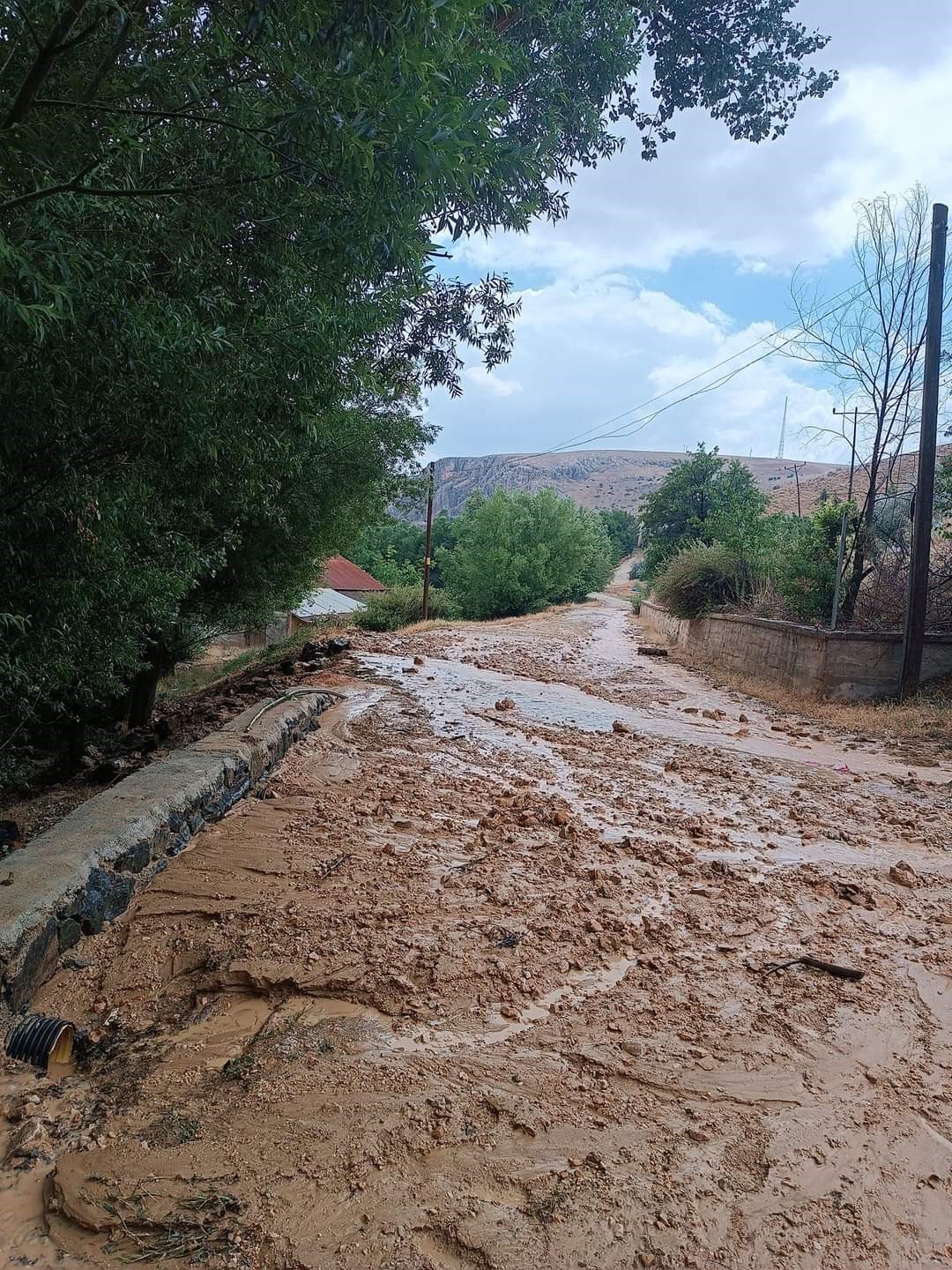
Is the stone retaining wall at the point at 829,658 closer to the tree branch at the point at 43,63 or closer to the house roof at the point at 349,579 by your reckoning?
A: the tree branch at the point at 43,63

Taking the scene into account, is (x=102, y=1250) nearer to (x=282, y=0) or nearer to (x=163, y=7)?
(x=282, y=0)

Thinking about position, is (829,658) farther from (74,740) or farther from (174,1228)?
(174,1228)

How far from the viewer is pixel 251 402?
142 inches

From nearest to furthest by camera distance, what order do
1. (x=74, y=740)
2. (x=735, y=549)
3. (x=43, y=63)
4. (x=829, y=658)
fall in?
(x=43, y=63), (x=74, y=740), (x=829, y=658), (x=735, y=549)

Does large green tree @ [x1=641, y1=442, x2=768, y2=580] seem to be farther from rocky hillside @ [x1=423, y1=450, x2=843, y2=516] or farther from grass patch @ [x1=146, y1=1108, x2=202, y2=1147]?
rocky hillside @ [x1=423, y1=450, x2=843, y2=516]

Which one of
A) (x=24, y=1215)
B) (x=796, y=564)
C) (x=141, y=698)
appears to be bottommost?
(x=141, y=698)

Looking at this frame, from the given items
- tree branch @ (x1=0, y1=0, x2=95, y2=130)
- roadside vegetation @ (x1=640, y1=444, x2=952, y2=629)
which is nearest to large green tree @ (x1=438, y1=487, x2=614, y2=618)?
roadside vegetation @ (x1=640, y1=444, x2=952, y2=629)

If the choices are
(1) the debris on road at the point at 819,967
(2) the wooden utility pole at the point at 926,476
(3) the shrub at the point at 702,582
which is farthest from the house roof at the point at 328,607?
(1) the debris on road at the point at 819,967

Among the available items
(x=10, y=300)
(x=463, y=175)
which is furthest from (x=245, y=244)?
(x=10, y=300)

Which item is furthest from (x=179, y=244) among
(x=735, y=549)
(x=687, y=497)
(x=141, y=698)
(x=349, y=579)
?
(x=349, y=579)

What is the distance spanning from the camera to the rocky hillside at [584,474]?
9456 cm

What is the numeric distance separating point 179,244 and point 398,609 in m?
21.3

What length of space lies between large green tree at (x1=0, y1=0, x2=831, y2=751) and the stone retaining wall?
7.40m

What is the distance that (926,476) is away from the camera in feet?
31.2
